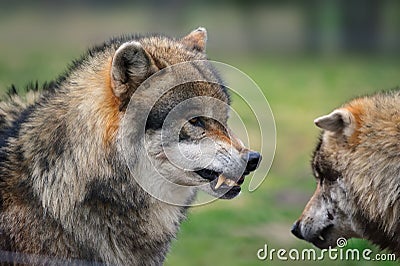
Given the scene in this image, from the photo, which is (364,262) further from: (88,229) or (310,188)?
(310,188)

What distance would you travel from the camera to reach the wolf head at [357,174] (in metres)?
5.45

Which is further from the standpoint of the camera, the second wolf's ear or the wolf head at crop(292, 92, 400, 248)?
the wolf head at crop(292, 92, 400, 248)

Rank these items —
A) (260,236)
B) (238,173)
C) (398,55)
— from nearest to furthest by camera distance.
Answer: (238,173), (260,236), (398,55)

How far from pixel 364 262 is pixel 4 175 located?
3.44 m

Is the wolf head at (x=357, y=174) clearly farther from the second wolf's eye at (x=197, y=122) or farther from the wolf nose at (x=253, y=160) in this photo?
the second wolf's eye at (x=197, y=122)

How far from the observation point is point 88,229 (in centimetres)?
524

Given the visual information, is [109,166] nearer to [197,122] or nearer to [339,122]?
[197,122]

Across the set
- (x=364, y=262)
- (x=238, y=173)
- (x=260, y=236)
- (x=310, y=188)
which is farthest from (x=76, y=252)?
(x=310, y=188)

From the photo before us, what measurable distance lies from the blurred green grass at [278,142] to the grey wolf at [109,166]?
0.61 meters
